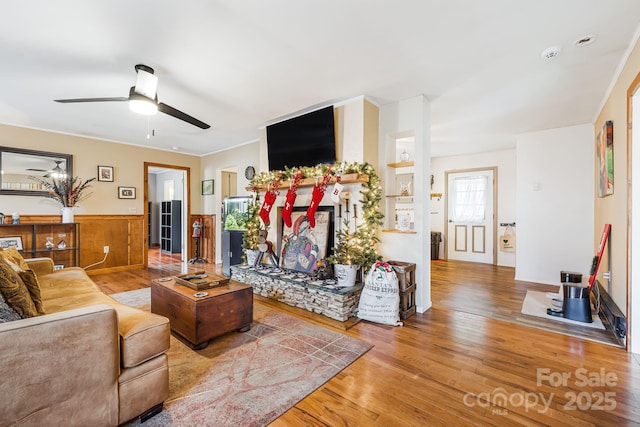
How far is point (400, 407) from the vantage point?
1.64 metres

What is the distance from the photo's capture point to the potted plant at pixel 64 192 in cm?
461

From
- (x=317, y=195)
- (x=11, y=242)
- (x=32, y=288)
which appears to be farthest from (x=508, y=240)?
(x=11, y=242)

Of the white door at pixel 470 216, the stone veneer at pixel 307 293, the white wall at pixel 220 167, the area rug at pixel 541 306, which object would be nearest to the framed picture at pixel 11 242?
the white wall at pixel 220 167

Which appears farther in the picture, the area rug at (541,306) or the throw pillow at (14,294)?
the area rug at (541,306)

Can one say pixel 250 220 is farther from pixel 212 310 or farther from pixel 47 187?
pixel 47 187

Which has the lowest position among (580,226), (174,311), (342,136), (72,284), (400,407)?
(400,407)

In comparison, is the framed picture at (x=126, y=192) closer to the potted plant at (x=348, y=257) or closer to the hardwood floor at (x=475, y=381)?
the potted plant at (x=348, y=257)

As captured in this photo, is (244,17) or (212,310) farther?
(212,310)

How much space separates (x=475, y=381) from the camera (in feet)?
6.20

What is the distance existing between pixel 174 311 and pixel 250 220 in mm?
1960

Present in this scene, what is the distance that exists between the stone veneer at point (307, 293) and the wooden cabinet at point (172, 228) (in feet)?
16.0

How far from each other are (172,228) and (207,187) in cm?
235

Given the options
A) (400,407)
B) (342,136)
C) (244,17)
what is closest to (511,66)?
(342,136)

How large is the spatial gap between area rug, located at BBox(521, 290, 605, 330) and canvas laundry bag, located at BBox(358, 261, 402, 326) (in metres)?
1.64
